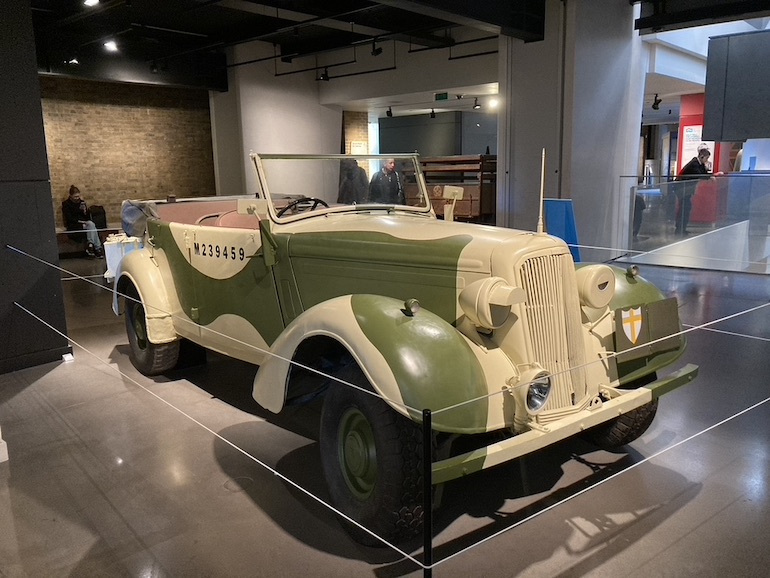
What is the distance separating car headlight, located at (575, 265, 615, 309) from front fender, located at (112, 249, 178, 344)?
9.37 feet

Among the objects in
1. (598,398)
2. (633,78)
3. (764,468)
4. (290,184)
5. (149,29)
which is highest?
(149,29)

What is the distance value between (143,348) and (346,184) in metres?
2.11

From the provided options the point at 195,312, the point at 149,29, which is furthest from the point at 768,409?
the point at 149,29

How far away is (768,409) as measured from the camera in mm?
3957

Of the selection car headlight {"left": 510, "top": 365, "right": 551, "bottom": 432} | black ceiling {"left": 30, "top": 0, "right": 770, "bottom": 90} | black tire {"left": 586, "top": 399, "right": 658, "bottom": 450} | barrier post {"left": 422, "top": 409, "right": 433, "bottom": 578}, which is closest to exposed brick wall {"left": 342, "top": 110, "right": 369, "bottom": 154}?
black ceiling {"left": 30, "top": 0, "right": 770, "bottom": 90}

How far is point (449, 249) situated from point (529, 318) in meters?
0.49

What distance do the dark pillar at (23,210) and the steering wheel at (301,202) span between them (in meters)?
2.42

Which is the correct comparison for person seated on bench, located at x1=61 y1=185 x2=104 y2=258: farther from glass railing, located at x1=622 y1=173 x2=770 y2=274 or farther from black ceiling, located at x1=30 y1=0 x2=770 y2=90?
glass railing, located at x1=622 y1=173 x2=770 y2=274

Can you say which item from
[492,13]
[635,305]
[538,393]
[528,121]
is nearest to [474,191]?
[528,121]

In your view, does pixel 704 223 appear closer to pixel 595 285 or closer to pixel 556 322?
pixel 595 285

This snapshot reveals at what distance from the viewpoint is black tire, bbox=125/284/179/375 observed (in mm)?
4664

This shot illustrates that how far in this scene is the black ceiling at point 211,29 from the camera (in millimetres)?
8359

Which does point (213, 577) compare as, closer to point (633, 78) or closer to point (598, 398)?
point (598, 398)

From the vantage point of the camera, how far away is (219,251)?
4.10 m
